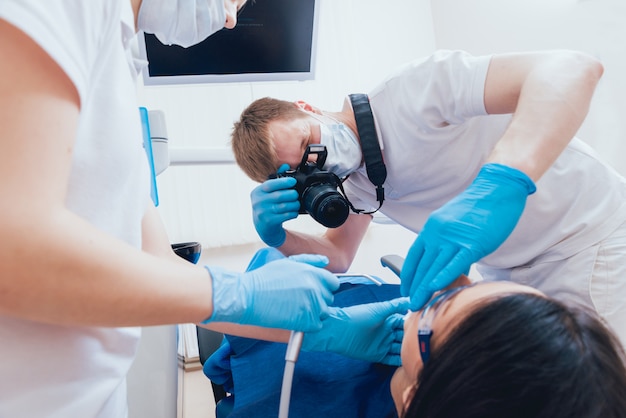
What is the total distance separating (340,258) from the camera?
1.69m

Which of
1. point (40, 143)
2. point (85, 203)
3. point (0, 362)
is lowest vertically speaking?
point (0, 362)

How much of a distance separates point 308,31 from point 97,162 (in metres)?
1.68

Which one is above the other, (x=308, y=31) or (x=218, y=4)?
(x=218, y=4)

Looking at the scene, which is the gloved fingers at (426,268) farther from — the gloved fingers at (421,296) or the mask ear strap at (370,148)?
the mask ear strap at (370,148)

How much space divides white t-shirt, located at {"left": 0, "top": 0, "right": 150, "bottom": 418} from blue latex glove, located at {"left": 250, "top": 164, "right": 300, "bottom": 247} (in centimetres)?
65

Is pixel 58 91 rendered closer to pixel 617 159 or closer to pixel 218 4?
pixel 218 4

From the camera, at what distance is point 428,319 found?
0.83m

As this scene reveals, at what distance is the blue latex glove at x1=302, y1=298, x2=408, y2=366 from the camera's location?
3.15 feet

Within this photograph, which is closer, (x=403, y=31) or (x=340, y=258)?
(x=340, y=258)

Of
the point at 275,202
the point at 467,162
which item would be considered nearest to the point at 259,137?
the point at 275,202

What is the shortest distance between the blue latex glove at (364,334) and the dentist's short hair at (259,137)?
62 cm

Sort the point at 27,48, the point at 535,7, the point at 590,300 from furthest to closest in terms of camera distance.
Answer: the point at 535,7, the point at 590,300, the point at 27,48

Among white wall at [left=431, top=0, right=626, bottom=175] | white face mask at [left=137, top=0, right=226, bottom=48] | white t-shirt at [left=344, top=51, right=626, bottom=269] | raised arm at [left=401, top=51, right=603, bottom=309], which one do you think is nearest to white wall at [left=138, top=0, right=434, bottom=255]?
white wall at [left=431, top=0, right=626, bottom=175]

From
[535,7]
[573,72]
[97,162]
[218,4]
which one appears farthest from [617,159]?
[97,162]
